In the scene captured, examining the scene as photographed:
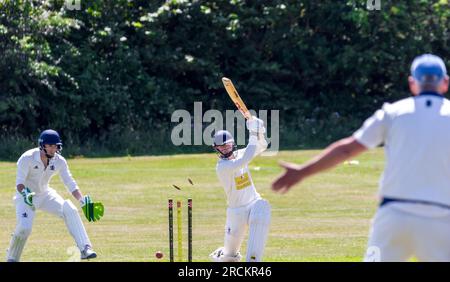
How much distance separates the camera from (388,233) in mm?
7371

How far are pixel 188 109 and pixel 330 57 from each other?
4.87 meters

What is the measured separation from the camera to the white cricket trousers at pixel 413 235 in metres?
7.30

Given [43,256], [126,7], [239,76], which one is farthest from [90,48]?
[43,256]

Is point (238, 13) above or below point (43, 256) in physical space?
above

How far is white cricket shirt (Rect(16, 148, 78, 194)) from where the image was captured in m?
14.0

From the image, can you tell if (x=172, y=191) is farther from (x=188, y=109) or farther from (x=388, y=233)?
(x=388, y=233)

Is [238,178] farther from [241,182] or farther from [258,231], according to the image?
[258,231]

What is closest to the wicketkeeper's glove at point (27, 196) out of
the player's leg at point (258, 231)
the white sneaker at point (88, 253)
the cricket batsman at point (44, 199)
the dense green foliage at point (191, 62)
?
the cricket batsman at point (44, 199)

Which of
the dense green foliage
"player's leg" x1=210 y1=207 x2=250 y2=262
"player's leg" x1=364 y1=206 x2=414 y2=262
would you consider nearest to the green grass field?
"player's leg" x1=210 y1=207 x2=250 y2=262

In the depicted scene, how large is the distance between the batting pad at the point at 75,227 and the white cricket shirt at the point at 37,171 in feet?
0.84

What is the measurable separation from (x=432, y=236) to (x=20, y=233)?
7275mm

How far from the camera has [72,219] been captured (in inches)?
552

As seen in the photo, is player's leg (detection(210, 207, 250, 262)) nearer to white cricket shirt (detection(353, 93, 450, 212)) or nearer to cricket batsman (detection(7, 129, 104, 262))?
cricket batsman (detection(7, 129, 104, 262))

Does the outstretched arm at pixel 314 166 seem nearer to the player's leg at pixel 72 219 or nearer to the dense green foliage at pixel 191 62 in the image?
the player's leg at pixel 72 219
